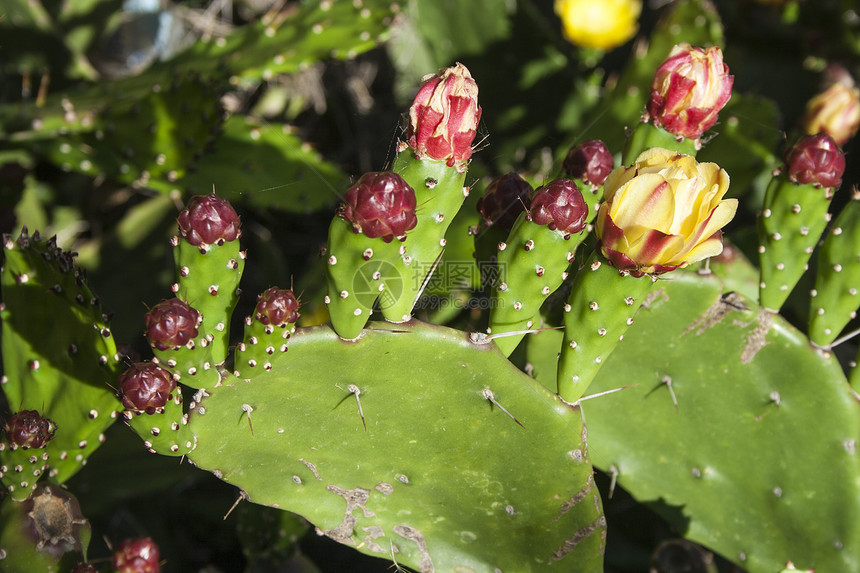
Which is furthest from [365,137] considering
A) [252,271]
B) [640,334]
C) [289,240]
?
[640,334]

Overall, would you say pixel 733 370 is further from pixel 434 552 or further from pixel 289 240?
pixel 289 240

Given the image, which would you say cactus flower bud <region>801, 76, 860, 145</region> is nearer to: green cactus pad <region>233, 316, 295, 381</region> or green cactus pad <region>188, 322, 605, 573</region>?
green cactus pad <region>188, 322, 605, 573</region>

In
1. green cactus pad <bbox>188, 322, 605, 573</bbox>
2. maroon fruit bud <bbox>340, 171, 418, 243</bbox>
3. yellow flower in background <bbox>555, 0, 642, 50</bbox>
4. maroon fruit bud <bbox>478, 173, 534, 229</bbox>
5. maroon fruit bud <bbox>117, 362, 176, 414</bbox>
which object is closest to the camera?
maroon fruit bud <bbox>340, 171, 418, 243</bbox>

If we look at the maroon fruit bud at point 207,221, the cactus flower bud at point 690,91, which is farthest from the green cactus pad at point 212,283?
the cactus flower bud at point 690,91

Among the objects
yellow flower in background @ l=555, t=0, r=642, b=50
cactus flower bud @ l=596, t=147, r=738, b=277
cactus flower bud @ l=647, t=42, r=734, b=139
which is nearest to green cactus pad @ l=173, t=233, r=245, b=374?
cactus flower bud @ l=596, t=147, r=738, b=277

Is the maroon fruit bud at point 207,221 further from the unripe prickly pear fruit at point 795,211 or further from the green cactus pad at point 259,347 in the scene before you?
the unripe prickly pear fruit at point 795,211

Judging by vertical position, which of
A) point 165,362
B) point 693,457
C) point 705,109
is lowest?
point 693,457

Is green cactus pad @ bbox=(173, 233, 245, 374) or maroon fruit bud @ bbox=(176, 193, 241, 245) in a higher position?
maroon fruit bud @ bbox=(176, 193, 241, 245)
